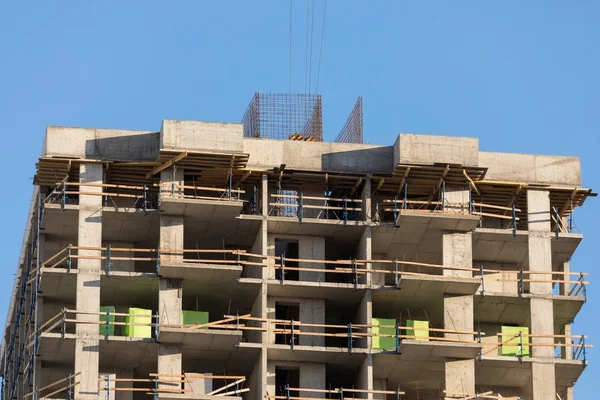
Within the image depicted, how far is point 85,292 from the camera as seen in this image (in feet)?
267

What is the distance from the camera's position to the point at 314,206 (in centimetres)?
8431

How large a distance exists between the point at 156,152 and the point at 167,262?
5.61 m

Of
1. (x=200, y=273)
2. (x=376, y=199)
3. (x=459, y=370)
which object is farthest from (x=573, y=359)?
(x=200, y=273)

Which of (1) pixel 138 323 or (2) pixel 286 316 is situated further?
(2) pixel 286 316

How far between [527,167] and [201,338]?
59.0 ft

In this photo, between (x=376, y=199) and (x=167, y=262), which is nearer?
(x=167, y=262)

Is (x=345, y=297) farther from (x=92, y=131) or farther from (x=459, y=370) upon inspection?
(x=92, y=131)

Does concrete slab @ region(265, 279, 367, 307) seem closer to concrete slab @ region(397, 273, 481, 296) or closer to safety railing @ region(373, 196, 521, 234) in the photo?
concrete slab @ region(397, 273, 481, 296)

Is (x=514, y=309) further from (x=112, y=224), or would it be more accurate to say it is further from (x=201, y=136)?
(x=112, y=224)

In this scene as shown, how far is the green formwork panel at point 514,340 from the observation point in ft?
279

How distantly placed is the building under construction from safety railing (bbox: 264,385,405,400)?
0.19 metres

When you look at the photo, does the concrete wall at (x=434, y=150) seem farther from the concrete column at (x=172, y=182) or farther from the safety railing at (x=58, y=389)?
the safety railing at (x=58, y=389)

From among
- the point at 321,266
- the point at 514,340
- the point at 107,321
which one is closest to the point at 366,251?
the point at 321,266

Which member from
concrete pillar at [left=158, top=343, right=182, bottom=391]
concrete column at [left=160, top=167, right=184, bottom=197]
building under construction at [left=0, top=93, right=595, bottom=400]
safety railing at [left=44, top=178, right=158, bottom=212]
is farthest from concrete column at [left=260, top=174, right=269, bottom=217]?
concrete pillar at [left=158, top=343, right=182, bottom=391]
